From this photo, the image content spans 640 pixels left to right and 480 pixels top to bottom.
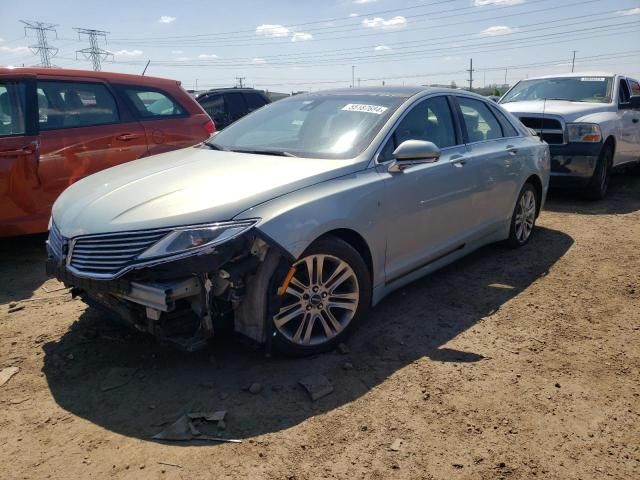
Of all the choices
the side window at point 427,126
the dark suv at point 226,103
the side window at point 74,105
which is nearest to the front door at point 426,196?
the side window at point 427,126

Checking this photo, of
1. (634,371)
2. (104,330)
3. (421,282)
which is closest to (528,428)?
(634,371)

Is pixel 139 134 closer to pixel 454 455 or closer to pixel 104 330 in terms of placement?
pixel 104 330

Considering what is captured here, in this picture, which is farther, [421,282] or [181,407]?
[421,282]

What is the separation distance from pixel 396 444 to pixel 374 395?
0.41 m

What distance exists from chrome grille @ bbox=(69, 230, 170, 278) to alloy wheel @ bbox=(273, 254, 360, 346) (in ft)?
2.71

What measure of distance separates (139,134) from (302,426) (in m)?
4.10

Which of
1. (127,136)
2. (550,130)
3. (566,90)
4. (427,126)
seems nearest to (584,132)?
(550,130)

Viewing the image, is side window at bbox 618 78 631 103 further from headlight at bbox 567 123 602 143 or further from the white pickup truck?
headlight at bbox 567 123 602 143

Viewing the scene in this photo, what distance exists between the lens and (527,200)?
5582 mm

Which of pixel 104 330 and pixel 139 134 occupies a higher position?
pixel 139 134

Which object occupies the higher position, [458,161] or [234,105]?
[234,105]

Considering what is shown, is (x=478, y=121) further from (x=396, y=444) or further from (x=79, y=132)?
(x=79, y=132)

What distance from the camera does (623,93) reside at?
28.5ft

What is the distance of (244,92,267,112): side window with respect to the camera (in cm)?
1250
